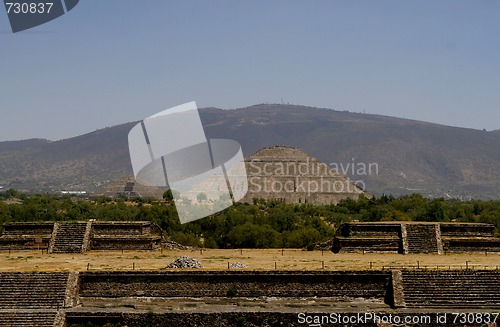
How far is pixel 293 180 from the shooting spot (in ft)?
327

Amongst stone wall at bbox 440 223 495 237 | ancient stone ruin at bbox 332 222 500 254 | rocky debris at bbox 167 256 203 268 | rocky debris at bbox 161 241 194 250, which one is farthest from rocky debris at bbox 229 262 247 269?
stone wall at bbox 440 223 495 237

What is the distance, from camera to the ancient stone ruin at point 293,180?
315ft

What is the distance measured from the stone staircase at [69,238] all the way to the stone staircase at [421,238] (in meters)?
17.5

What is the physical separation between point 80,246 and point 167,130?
1000 inches

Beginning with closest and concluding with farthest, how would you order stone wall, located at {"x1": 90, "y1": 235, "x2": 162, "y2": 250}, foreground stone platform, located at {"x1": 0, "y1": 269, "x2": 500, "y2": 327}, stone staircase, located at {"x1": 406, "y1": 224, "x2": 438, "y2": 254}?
1. foreground stone platform, located at {"x1": 0, "y1": 269, "x2": 500, "y2": 327}
2. stone staircase, located at {"x1": 406, "y1": 224, "x2": 438, "y2": 254}
3. stone wall, located at {"x1": 90, "y1": 235, "x2": 162, "y2": 250}

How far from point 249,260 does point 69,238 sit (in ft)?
35.8

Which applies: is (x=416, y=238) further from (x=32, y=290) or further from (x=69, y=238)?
(x=32, y=290)

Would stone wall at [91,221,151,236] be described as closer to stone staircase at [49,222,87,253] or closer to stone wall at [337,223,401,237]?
stone staircase at [49,222,87,253]

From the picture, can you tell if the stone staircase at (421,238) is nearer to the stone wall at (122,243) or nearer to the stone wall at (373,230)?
the stone wall at (373,230)

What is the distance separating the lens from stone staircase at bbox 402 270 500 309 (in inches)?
1232

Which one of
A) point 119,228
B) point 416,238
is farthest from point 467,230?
point 119,228

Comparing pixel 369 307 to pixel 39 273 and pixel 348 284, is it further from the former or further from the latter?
pixel 39 273

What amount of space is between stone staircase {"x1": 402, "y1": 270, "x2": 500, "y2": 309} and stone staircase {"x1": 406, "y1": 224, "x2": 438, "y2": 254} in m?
8.97

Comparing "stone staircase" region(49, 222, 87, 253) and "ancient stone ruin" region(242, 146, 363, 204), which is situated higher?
"ancient stone ruin" region(242, 146, 363, 204)
